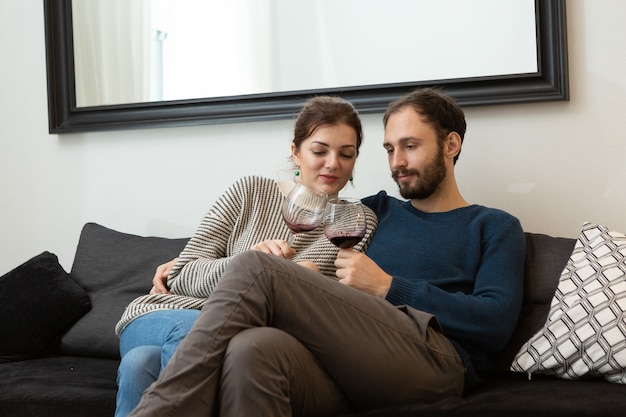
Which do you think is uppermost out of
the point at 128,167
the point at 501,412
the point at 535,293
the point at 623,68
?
the point at 623,68

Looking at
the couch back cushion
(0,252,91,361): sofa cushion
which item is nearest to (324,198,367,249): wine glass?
the couch back cushion

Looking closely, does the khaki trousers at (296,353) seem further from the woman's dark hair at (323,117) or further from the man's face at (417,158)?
the woman's dark hair at (323,117)

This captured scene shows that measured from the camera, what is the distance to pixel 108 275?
3041 millimetres

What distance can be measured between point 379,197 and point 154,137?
3.54 feet

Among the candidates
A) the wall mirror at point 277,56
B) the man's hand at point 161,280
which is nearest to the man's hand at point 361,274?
the man's hand at point 161,280

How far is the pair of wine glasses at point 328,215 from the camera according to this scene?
216 centimetres

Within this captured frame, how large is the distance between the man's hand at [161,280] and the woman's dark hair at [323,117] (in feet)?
1.92

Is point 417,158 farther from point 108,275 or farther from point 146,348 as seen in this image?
point 108,275

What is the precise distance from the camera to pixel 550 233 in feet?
9.21

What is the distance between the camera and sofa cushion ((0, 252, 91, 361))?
2.83 m

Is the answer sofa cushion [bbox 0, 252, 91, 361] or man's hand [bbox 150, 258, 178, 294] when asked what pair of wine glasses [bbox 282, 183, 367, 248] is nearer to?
man's hand [bbox 150, 258, 178, 294]

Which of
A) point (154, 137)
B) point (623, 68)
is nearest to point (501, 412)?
point (623, 68)

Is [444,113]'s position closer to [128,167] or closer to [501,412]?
[501,412]

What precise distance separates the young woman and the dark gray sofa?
224 mm
